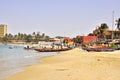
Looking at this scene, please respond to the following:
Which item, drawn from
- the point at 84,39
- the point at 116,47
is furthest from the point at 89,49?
the point at 84,39

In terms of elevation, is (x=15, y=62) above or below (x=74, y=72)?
below

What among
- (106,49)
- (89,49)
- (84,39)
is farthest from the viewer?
(84,39)

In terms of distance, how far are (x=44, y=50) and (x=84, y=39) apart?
3839cm

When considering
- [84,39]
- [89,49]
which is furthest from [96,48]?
[84,39]

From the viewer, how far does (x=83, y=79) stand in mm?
15609

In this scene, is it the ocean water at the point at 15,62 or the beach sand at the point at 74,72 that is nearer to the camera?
the beach sand at the point at 74,72

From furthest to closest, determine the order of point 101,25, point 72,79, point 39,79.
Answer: point 101,25 < point 39,79 < point 72,79

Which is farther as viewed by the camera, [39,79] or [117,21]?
[117,21]

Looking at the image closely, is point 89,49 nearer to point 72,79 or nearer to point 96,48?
point 96,48

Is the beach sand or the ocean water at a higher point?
the beach sand

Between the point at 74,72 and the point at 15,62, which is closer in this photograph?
the point at 74,72

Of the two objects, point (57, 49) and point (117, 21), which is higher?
point (117, 21)

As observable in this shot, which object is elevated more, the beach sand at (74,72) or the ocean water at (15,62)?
the beach sand at (74,72)

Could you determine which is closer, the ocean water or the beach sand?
the beach sand
